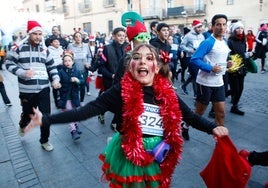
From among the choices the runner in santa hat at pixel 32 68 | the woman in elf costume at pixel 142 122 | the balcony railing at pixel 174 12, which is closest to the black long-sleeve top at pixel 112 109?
the woman in elf costume at pixel 142 122

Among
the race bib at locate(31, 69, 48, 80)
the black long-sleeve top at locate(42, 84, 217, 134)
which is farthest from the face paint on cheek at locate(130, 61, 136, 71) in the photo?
the race bib at locate(31, 69, 48, 80)

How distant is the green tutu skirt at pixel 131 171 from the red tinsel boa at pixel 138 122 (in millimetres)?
54

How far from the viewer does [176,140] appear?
7.18 ft

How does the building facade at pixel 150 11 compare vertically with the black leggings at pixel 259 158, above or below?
above

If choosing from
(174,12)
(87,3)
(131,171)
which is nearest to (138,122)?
(131,171)

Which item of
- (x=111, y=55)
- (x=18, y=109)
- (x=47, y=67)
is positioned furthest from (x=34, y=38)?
(x=18, y=109)

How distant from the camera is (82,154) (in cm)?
426

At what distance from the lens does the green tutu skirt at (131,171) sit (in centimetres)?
213

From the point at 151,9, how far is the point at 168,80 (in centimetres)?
3334

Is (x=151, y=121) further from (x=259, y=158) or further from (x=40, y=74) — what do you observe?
(x=40, y=74)

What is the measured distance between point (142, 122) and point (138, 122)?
0.05m

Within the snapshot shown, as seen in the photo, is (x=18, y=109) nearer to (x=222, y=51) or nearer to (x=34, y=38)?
(x=34, y=38)

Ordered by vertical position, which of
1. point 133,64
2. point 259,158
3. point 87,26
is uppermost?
point 87,26

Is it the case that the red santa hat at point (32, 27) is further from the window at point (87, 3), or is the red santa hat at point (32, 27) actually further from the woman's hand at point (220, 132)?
the window at point (87, 3)
